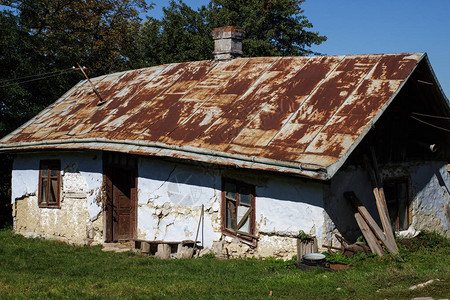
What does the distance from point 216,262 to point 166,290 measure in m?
2.34

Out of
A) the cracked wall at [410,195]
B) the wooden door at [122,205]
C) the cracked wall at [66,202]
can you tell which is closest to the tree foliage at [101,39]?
the cracked wall at [66,202]

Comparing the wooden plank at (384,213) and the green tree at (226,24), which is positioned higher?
the green tree at (226,24)

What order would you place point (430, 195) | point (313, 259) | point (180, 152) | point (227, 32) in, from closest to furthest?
point (313, 259), point (180, 152), point (430, 195), point (227, 32)

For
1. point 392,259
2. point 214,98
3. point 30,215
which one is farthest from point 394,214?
point 30,215

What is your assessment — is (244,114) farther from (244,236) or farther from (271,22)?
(271,22)

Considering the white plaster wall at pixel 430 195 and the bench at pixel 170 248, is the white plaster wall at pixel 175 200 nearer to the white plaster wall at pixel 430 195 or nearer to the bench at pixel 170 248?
the bench at pixel 170 248

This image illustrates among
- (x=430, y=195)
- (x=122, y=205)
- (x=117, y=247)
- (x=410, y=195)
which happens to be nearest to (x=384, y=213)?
(x=410, y=195)

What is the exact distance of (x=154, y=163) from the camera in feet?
38.5

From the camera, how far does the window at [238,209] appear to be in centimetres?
1018

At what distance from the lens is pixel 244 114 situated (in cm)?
1100

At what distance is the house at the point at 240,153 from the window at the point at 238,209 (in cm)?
2

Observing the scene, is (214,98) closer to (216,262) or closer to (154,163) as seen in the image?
(154,163)

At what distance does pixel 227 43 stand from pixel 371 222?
7121 mm

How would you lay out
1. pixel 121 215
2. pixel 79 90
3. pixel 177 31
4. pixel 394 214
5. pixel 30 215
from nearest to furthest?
pixel 394 214
pixel 121 215
pixel 30 215
pixel 79 90
pixel 177 31
